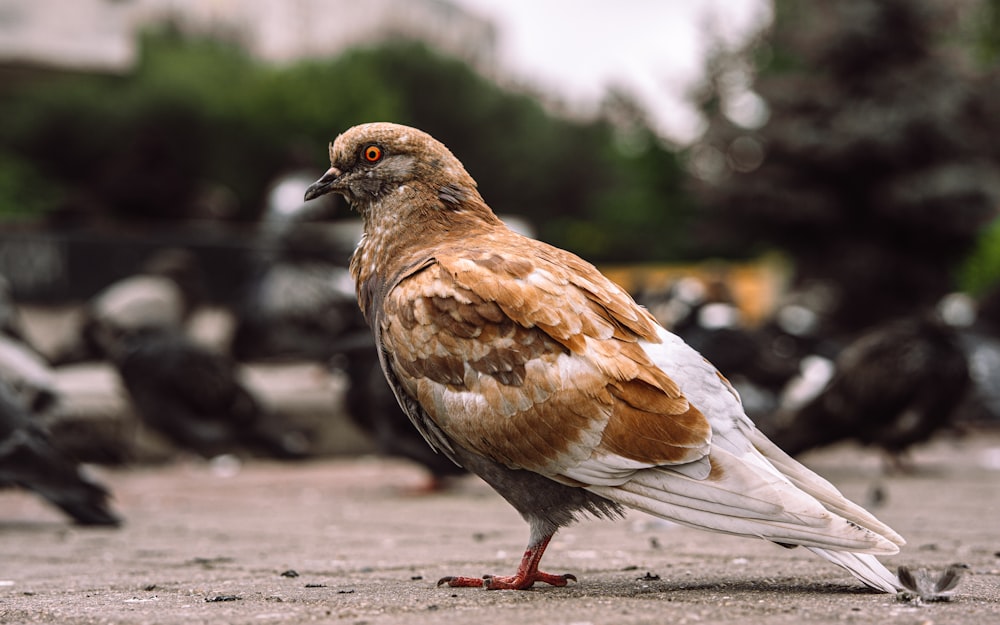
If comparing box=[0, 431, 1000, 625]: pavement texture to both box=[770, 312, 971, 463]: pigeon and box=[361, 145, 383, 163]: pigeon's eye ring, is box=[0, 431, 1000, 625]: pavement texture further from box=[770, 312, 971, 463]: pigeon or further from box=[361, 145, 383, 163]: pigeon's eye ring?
box=[361, 145, 383, 163]: pigeon's eye ring

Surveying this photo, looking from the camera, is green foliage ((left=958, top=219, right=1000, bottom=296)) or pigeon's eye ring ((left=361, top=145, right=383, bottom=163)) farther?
green foliage ((left=958, top=219, right=1000, bottom=296))

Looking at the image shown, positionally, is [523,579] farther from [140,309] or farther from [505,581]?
[140,309]

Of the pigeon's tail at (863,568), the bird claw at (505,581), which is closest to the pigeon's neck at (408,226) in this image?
the bird claw at (505,581)

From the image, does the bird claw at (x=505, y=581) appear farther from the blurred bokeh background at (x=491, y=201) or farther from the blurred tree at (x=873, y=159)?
the blurred tree at (x=873, y=159)

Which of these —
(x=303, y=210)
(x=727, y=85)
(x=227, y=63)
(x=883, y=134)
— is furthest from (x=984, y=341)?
(x=227, y=63)

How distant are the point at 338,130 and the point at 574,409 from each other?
37.9 meters

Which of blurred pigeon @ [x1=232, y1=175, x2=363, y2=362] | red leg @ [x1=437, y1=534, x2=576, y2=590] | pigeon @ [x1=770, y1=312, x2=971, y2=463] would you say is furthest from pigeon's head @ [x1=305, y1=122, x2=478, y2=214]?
blurred pigeon @ [x1=232, y1=175, x2=363, y2=362]

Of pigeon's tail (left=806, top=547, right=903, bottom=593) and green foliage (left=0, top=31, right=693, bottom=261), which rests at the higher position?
green foliage (left=0, top=31, right=693, bottom=261)

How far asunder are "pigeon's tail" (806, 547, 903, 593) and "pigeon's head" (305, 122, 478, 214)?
139 cm

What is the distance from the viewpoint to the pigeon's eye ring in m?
3.54

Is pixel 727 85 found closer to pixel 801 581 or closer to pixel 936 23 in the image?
pixel 936 23

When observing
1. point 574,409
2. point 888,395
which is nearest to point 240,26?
point 888,395

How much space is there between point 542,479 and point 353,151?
112 cm

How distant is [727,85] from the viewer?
101 ft
